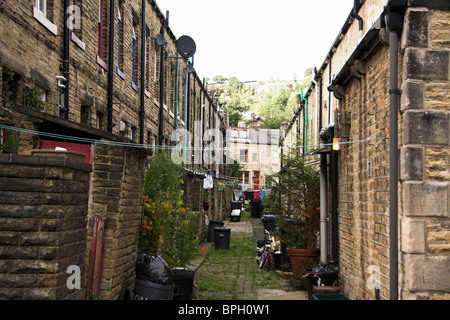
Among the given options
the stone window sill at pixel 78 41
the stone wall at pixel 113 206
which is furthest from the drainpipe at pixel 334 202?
the stone window sill at pixel 78 41

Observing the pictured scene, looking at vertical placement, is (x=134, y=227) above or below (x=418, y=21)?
below

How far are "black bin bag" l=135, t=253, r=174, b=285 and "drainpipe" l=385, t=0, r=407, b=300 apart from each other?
2842mm

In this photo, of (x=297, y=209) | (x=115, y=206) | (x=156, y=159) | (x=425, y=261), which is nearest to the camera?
(x=425, y=261)

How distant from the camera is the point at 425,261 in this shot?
4.99 meters

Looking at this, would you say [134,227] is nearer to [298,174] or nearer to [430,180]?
[430,180]

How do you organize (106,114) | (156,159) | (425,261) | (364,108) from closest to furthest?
(425,261), (364,108), (156,159), (106,114)

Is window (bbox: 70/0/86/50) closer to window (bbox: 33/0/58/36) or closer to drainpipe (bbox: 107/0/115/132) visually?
window (bbox: 33/0/58/36)

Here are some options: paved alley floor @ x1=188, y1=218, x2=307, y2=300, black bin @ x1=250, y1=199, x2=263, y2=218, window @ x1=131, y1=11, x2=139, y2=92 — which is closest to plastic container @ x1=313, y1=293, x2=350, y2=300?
paved alley floor @ x1=188, y1=218, x2=307, y2=300

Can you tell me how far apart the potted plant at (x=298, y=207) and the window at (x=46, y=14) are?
611cm

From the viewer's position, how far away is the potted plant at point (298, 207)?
11438 millimetres

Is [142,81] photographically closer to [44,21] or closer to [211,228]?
[211,228]

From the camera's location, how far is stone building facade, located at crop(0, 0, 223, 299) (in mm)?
6453

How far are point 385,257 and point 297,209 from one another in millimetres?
6263
